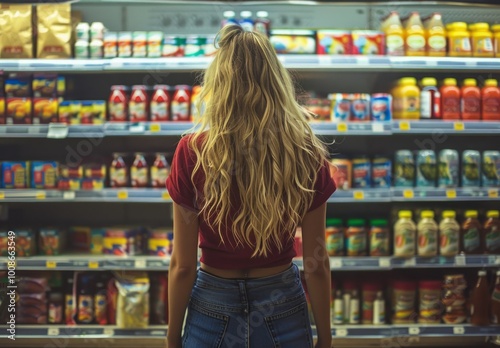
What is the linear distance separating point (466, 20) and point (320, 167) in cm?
308

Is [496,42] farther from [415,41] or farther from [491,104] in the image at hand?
[415,41]

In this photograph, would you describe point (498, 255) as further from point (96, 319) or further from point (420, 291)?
point (96, 319)

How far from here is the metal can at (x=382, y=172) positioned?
3.88 metres

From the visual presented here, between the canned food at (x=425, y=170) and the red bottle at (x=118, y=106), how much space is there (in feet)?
6.25

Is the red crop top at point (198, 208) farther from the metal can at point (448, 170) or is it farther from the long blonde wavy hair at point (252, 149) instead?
the metal can at point (448, 170)

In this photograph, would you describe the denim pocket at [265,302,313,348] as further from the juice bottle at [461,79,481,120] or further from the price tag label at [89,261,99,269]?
the juice bottle at [461,79,481,120]

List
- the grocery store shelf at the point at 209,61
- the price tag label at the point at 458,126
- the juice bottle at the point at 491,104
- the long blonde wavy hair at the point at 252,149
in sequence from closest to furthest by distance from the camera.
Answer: the long blonde wavy hair at the point at 252,149, the grocery store shelf at the point at 209,61, the price tag label at the point at 458,126, the juice bottle at the point at 491,104

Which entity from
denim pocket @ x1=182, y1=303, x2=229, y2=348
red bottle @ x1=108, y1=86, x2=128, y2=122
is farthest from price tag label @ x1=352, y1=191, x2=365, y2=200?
denim pocket @ x1=182, y1=303, x2=229, y2=348

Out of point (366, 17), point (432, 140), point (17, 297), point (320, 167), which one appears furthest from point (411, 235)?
point (17, 297)

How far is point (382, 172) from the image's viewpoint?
3.89m

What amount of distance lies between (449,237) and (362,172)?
688 mm

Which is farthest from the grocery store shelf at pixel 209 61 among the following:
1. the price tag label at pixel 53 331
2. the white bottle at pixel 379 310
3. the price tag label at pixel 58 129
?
the price tag label at pixel 53 331

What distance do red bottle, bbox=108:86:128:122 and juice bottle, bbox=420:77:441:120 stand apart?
74.5 inches

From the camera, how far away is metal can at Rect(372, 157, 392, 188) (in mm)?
3885
